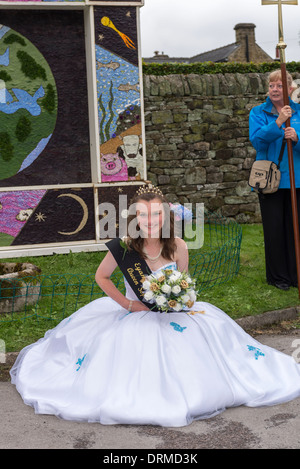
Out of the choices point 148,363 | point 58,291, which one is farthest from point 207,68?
point 148,363

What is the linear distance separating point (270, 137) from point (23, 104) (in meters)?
4.07

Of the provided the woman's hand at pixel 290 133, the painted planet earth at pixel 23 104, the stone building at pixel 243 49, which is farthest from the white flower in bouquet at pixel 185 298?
the stone building at pixel 243 49

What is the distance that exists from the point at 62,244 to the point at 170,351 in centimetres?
509

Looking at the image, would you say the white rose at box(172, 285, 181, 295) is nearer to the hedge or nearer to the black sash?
the black sash

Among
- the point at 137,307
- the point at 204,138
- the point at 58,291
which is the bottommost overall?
the point at 58,291

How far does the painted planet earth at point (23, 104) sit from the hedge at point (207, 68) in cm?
252

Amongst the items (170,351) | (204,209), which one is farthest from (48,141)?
(170,351)

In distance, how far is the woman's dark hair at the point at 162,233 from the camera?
4430 millimetres

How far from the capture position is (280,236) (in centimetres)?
682

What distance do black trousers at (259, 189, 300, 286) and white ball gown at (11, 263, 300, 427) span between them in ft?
8.12

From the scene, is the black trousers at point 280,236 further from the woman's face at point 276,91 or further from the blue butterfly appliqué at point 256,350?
the blue butterfly appliqué at point 256,350

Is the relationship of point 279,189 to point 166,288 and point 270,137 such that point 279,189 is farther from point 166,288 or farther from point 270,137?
point 166,288

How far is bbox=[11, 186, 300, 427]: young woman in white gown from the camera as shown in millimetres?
3809

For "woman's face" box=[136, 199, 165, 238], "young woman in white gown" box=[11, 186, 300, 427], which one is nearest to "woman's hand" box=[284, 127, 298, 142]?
"young woman in white gown" box=[11, 186, 300, 427]
